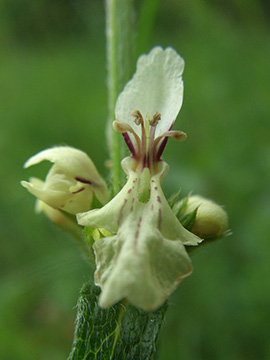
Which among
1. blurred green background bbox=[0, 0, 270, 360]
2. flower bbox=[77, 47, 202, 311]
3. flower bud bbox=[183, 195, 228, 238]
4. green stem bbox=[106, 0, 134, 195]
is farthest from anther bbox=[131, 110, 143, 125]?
blurred green background bbox=[0, 0, 270, 360]

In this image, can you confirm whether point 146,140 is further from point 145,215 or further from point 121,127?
point 145,215

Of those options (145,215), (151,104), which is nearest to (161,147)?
(151,104)

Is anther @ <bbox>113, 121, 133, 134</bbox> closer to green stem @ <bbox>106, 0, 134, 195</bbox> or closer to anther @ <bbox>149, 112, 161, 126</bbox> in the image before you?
anther @ <bbox>149, 112, 161, 126</bbox>

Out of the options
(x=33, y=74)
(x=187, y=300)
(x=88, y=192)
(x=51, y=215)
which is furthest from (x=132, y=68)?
A: (x=33, y=74)

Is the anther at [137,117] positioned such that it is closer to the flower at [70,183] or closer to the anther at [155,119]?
the anther at [155,119]

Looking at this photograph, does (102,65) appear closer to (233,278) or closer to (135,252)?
(233,278)

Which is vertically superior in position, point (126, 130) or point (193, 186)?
point (126, 130)

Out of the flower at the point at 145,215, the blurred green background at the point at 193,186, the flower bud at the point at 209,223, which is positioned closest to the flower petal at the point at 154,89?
the flower at the point at 145,215
